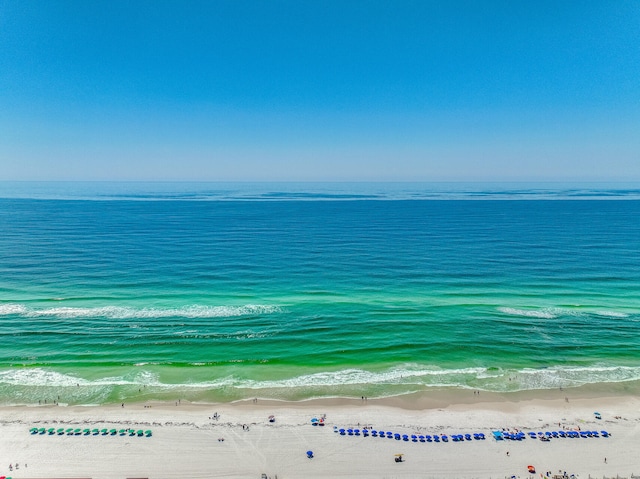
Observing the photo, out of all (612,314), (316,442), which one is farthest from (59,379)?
(612,314)

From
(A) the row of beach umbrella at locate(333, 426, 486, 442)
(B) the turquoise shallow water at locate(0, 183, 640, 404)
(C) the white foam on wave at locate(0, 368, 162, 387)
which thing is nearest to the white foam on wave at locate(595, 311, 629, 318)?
(B) the turquoise shallow water at locate(0, 183, 640, 404)

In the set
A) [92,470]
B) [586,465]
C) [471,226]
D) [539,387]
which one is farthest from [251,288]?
[471,226]

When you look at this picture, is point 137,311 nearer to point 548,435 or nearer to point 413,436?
point 413,436

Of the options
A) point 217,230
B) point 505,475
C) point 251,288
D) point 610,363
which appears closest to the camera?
point 505,475

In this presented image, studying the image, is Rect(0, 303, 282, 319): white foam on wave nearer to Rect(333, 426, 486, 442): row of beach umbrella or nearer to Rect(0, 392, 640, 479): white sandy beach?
Rect(0, 392, 640, 479): white sandy beach

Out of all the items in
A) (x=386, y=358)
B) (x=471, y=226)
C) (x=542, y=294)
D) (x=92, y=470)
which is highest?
(x=471, y=226)

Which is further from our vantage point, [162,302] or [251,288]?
[251,288]

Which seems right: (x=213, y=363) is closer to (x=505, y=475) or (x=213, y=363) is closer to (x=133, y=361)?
(x=133, y=361)

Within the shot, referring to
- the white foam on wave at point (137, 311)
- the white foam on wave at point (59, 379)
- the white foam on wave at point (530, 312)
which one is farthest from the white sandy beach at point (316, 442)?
the white foam on wave at point (137, 311)
